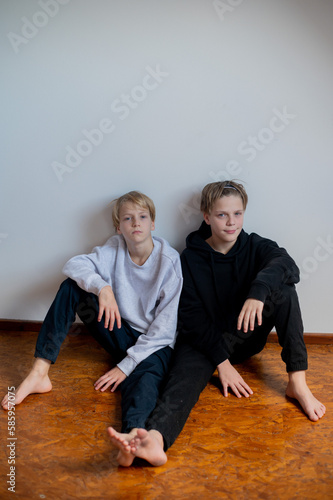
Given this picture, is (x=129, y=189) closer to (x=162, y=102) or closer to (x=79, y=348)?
(x=162, y=102)

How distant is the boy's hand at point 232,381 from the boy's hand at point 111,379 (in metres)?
→ 0.33

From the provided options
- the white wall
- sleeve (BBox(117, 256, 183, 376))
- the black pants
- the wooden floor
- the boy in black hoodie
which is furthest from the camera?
the white wall

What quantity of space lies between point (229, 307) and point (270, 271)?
0.81 feet

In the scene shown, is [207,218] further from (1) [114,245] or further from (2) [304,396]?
(2) [304,396]

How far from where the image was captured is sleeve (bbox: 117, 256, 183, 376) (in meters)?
1.46

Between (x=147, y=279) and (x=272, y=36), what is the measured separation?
0.98 m

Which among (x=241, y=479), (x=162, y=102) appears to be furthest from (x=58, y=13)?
(x=241, y=479)

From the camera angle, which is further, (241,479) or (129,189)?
(129,189)

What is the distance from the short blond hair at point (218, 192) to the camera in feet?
5.12

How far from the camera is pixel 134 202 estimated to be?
1.57 m

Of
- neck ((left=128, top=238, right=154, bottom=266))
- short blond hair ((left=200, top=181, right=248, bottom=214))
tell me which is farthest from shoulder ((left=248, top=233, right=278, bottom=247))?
neck ((left=128, top=238, right=154, bottom=266))

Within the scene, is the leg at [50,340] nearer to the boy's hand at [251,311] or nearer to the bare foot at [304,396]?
the boy's hand at [251,311]

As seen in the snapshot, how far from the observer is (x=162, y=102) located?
1.63 m

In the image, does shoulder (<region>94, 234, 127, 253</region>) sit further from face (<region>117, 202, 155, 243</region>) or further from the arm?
the arm
